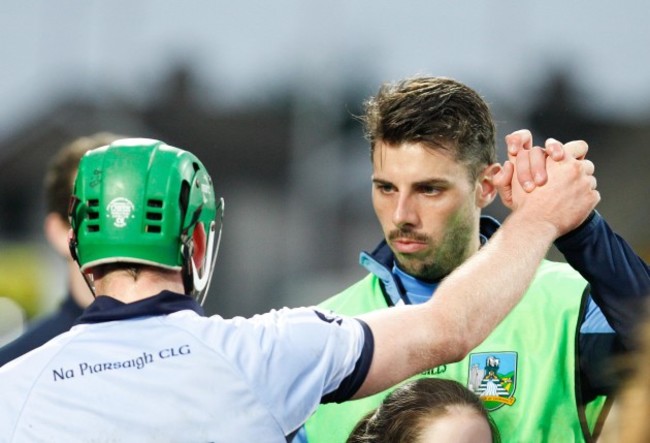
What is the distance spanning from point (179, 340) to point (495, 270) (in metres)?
0.83

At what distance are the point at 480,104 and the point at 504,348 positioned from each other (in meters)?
1.11

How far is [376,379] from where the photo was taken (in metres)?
3.22

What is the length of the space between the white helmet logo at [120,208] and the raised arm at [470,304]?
0.65 metres

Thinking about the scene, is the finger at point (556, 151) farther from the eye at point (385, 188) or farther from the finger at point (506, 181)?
the eye at point (385, 188)

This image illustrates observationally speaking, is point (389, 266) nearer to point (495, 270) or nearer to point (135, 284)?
point (495, 270)

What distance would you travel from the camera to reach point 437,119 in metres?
4.77

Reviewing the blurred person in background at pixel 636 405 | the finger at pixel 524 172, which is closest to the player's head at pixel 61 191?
the finger at pixel 524 172

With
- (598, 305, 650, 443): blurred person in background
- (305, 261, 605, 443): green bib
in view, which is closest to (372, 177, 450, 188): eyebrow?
(305, 261, 605, 443): green bib

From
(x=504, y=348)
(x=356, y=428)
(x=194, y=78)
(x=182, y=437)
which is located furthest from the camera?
(x=194, y=78)

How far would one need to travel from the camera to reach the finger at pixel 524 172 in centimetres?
364

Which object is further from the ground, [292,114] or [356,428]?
[356,428]

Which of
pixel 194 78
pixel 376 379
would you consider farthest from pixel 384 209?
pixel 194 78

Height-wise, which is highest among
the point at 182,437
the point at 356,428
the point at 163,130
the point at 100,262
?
the point at 100,262

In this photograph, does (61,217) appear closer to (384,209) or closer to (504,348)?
(384,209)
